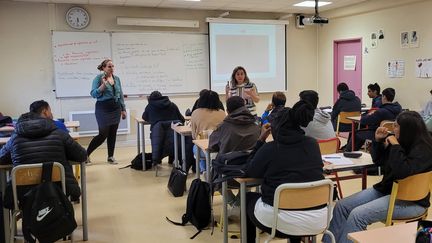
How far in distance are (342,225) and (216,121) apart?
1.91 metres

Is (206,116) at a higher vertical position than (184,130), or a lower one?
higher

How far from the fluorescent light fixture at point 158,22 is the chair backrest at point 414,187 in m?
5.85

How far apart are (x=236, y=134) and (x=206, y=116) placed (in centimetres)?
97

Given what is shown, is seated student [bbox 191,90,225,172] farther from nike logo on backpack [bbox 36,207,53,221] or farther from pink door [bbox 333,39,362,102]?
pink door [bbox 333,39,362,102]

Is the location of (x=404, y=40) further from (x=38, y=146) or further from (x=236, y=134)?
(x=38, y=146)

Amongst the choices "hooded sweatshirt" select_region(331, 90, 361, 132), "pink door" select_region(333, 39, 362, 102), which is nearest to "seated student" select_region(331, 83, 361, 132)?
"hooded sweatshirt" select_region(331, 90, 361, 132)

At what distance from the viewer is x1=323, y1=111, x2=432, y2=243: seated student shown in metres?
2.38

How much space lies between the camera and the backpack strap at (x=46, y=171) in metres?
2.75

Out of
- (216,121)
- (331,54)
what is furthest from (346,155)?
(331,54)

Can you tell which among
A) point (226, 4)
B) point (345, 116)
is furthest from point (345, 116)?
point (226, 4)

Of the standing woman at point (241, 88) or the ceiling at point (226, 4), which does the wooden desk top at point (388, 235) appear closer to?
the standing woman at point (241, 88)

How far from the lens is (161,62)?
7621 millimetres

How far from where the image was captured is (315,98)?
4203 millimetres

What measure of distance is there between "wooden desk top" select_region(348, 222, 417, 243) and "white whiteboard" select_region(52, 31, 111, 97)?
20.7 ft
